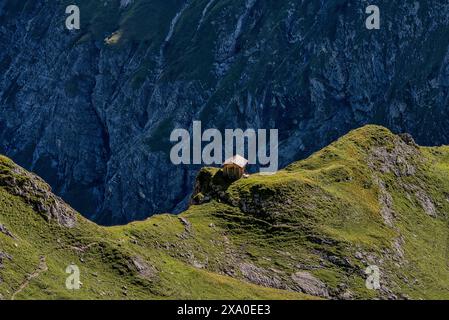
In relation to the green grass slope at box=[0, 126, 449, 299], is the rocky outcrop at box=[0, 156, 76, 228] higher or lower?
higher

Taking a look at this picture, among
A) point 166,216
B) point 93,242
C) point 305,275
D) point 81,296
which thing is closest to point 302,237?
point 305,275

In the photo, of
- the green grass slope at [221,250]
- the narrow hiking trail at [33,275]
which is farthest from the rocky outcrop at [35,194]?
the narrow hiking trail at [33,275]

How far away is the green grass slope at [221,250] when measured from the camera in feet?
517

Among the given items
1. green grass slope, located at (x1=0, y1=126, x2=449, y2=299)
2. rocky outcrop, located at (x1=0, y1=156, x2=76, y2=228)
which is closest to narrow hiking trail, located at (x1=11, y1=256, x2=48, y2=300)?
green grass slope, located at (x1=0, y1=126, x2=449, y2=299)

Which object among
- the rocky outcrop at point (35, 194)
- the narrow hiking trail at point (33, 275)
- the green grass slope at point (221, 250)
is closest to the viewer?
the narrow hiking trail at point (33, 275)

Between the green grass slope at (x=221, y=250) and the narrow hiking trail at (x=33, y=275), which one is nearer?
the narrow hiking trail at (x=33, y=275)

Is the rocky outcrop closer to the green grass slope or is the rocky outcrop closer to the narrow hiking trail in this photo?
the green grass slope

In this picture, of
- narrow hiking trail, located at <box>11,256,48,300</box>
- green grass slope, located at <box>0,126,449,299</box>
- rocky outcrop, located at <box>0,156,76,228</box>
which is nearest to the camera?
narrow hiking trail, located at <box>11,256,48,300</box>

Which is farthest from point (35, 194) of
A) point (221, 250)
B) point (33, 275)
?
point (221, 250)

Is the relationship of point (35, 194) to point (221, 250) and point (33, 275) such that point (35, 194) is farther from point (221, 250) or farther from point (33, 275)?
point (221, 250)

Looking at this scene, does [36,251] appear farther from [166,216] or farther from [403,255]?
[403,255]

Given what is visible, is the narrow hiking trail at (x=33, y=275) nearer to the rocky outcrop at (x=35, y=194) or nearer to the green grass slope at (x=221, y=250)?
the green grass slope at (x=221, y=250)

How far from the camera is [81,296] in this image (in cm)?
14838

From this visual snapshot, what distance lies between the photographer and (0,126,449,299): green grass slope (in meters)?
158
